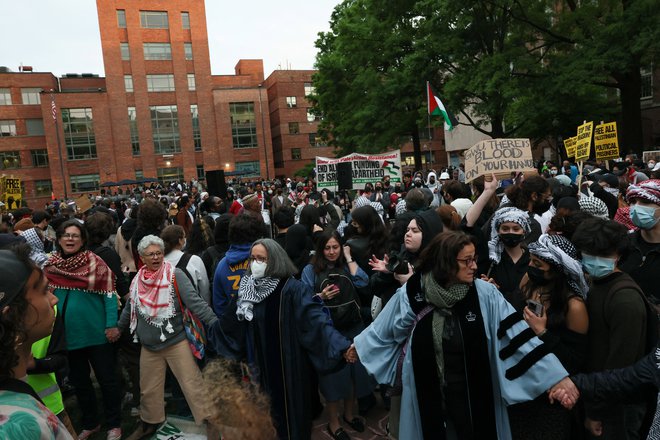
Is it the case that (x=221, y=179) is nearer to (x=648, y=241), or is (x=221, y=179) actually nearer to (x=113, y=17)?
(x=648, y=241)

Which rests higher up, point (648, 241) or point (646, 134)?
point (646, 134)

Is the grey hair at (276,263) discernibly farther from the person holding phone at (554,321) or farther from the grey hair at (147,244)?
the person holding phone at (554,321)

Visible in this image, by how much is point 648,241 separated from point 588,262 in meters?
1.43

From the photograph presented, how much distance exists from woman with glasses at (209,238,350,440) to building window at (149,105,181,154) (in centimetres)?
5482

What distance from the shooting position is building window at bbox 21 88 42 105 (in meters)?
54.0

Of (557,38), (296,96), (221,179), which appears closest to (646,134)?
(557,38)

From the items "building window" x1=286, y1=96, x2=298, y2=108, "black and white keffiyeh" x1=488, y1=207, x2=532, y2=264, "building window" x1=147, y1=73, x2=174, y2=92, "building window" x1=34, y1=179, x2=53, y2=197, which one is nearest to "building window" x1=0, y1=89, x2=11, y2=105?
"building window" x1=34, y1=179, x2=53, y2=197

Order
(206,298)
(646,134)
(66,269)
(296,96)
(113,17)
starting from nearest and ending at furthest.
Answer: (66,269) < (206,298) < (646,134) < (113,17) < (296,96)

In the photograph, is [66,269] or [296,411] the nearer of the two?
[296,411]

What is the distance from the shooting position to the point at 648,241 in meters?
3.75

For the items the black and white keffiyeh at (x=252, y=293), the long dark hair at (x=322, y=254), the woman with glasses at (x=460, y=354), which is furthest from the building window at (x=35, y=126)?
the woman with glasses at (x=460, y=354)

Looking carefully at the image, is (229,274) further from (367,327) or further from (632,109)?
(632,109)

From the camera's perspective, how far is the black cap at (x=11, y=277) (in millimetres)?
1418

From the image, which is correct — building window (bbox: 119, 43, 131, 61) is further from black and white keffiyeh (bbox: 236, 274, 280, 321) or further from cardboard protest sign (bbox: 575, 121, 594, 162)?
black and white keffiyeh (bbox: 236, 274, 280, 321)
